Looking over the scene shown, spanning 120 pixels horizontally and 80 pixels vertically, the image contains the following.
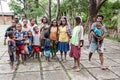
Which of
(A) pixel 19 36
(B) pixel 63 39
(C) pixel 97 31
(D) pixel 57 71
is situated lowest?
(D) pixel 57 71

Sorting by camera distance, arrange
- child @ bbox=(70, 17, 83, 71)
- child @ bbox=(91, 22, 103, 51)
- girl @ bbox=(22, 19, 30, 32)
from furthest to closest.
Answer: girl @ bbox=(22, 19, 30, 32) → child @ bbox=(91, 22, 103, 51) → child @ bbox=(70, 17, 83, 71)

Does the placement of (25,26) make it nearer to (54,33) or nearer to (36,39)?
(36,39)

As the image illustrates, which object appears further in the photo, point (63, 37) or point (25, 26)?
point (25, 26)

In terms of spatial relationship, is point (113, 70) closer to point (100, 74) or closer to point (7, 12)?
point (100, 74)

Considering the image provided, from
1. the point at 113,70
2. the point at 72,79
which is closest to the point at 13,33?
the point at 72,79

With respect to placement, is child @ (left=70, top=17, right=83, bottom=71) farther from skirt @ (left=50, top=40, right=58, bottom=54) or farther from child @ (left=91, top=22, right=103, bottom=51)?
skirt @ (left=50, top=40, right=58, bottom=54)

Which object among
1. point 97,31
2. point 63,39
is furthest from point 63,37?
point 97,31

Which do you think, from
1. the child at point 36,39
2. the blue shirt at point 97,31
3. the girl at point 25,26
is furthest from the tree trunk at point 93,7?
the girl at point 25,26

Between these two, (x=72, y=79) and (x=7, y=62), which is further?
(x=7, y=62)

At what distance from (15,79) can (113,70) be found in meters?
2.81

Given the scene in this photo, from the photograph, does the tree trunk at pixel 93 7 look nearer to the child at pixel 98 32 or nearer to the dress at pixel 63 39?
the dress at pixel 63 39

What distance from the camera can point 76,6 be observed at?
17500 millimetres

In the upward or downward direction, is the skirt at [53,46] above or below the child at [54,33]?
below

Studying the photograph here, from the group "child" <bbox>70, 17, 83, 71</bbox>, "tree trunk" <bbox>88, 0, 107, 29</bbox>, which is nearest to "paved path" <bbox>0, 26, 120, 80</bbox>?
"child" <bbox>70, 17, 83, 71</bbox>
